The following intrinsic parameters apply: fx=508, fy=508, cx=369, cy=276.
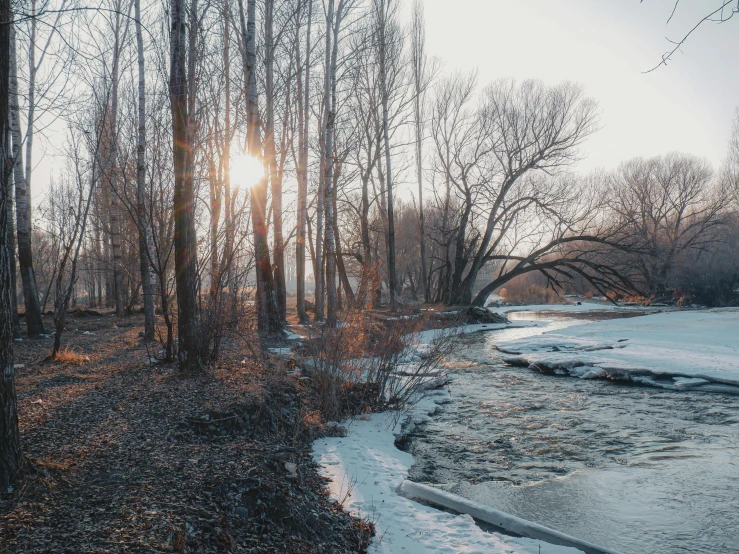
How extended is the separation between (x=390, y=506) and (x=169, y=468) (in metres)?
1.71

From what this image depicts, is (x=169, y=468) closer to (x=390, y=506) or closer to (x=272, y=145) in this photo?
(x=390, y=506)

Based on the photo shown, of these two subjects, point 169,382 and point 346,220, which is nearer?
point 169,382

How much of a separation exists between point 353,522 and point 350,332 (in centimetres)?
322

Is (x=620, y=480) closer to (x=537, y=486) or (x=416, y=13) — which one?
(x=537, y=486)

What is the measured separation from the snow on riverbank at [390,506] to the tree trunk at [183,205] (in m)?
2.10

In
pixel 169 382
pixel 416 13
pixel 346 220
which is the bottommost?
pixel 169 382

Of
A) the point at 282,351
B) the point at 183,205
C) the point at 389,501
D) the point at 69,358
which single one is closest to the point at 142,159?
the point at 69,358

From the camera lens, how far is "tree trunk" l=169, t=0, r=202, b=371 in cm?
579

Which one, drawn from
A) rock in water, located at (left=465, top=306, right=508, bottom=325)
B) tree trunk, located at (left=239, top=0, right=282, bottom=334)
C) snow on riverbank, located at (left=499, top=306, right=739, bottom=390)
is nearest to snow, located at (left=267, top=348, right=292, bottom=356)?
tree trunk, located at (left=239, top=0, right=282, bottom=334)

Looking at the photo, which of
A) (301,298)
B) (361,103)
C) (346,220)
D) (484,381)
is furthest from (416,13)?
(484,381)

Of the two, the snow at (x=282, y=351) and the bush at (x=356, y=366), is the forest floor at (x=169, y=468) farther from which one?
the snow at (x=282, y=351)

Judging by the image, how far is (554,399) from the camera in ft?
25.2

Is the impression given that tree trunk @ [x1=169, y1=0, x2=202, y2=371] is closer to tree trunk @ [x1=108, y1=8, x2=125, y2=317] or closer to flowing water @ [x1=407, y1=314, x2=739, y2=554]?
tree trunk @ [x1=108, y1=8, x2=125, y2=317]

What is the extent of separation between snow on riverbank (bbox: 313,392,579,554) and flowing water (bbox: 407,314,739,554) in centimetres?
33
